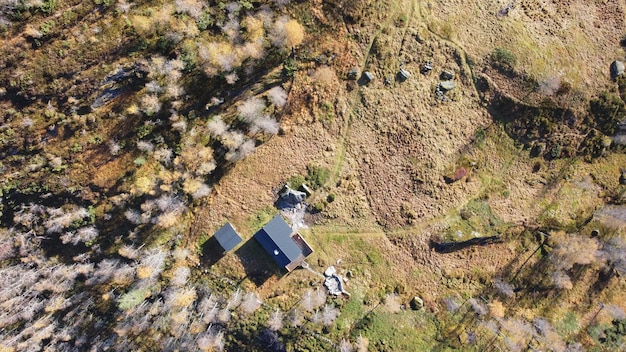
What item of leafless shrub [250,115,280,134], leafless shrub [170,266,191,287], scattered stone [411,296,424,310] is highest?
leafless shrub [250,115,280,134]

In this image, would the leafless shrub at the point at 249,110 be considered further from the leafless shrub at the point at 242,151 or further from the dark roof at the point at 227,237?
the dark roof at the point at 227,237

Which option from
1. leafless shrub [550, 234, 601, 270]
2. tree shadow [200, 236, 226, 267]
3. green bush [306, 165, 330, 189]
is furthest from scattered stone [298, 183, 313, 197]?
leafless shrub [550, 234, 601, 270]

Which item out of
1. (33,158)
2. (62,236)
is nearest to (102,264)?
(62,236)

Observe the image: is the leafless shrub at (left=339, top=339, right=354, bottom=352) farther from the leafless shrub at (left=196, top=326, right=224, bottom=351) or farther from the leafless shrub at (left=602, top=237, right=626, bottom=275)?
the leafless shrub at (left=602, top=237, right=626, bottom=275)

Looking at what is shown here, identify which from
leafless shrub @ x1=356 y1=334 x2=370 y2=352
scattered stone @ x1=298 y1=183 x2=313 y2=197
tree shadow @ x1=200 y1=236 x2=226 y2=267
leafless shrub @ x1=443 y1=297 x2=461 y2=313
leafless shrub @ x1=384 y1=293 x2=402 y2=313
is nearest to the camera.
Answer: tree shadow @ x1=200 y1=236 x2=226 y2=267

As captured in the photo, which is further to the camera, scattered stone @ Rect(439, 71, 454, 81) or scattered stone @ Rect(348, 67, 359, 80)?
scattered stone @ Rect(439, 71, 454, 81)

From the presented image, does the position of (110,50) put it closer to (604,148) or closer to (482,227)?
(482,227)

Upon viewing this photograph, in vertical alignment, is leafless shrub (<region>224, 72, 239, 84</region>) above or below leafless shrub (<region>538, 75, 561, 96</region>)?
below
